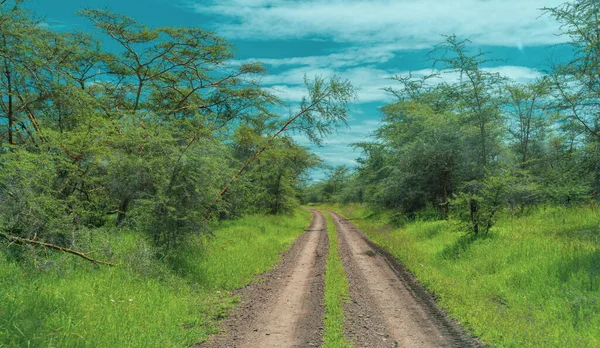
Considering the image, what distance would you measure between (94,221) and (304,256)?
728 cm

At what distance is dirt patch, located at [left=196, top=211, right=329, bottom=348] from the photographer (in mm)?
5859

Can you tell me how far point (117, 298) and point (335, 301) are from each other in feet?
14.1

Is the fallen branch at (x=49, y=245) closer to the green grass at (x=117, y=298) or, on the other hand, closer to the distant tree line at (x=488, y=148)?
the green grass at (x=117, y=298)

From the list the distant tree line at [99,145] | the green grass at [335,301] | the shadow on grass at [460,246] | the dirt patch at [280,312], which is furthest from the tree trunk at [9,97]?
the shadow on grass at [460,246]

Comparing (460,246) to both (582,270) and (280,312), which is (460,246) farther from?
(280,312)

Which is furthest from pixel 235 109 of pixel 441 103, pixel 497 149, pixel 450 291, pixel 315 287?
pixel 441 103

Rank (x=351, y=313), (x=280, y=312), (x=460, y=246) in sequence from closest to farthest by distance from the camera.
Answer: (x=351, y=313), (x=280, y=312), (x=460, y=246)

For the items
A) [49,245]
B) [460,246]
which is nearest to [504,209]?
[460,246]

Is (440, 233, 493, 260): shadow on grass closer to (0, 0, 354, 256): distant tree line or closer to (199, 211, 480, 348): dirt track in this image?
(199, 211, 480, 348): dirt track

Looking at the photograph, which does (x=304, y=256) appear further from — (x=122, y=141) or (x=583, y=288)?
(x=583, y=288)

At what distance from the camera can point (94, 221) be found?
32.9 feet

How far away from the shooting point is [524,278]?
8.24 meters

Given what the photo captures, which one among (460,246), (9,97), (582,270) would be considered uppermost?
(9,97)

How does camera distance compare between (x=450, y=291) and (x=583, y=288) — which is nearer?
(x=583, y=288)
